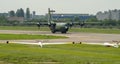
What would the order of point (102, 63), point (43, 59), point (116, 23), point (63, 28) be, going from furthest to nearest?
1. point (116, 23)
2. point (63, 28)
3. point (43, 59)
4. point (102, 63)

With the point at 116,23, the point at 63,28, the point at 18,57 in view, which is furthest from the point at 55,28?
the point at 116,23

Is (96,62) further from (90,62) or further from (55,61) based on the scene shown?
(55,61)

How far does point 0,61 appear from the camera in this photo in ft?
87.9

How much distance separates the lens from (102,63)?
83.6 ft

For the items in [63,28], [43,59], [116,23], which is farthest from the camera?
[116,23]

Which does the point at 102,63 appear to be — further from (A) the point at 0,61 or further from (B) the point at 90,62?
(A) the point at 0,61

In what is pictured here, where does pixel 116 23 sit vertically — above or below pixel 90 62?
below

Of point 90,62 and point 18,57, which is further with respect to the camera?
point 18,57

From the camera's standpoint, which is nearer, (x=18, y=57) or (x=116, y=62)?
(x=116, y=62)

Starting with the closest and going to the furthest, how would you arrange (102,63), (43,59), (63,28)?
(102,63)
(43,59)
(63,28)

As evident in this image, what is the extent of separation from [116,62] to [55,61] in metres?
3.90

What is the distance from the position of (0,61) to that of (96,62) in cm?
616

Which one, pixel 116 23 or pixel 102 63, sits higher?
pixel 102 63

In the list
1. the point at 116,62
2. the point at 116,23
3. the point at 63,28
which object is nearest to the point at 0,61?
the point at 116,62
